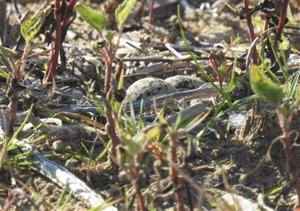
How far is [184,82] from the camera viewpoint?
342 cm

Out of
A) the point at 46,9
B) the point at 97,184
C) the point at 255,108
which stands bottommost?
the point at 97,184

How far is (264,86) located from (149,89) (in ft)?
3.52

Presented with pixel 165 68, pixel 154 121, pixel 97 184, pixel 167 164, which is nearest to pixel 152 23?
pixel 165 68

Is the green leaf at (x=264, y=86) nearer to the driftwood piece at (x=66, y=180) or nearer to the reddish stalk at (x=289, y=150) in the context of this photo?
the reddish stalk at (x=289, y=150)

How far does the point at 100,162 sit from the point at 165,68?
107cm

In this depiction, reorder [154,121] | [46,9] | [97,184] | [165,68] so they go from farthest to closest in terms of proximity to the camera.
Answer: [165,68] < [46,9] < [154,121] < [97,184]

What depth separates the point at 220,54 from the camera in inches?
132

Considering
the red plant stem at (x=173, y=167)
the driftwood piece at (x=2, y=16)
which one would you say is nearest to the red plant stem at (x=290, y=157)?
the red plant stem at (x=173, y=167)

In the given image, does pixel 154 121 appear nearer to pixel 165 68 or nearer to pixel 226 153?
pixel 226 153

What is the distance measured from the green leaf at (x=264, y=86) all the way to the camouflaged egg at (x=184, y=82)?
1188 millimetres

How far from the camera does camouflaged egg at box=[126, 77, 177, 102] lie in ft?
10.5

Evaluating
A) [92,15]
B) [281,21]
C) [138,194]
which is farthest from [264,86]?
[281,21]

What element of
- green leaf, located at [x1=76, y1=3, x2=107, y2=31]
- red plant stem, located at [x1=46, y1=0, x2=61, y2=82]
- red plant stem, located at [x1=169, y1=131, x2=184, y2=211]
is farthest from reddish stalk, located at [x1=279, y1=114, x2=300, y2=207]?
red plant stem, located at [x1=46, y1=0, x2=61, y2=82]

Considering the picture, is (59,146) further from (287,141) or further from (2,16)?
(2,16)
